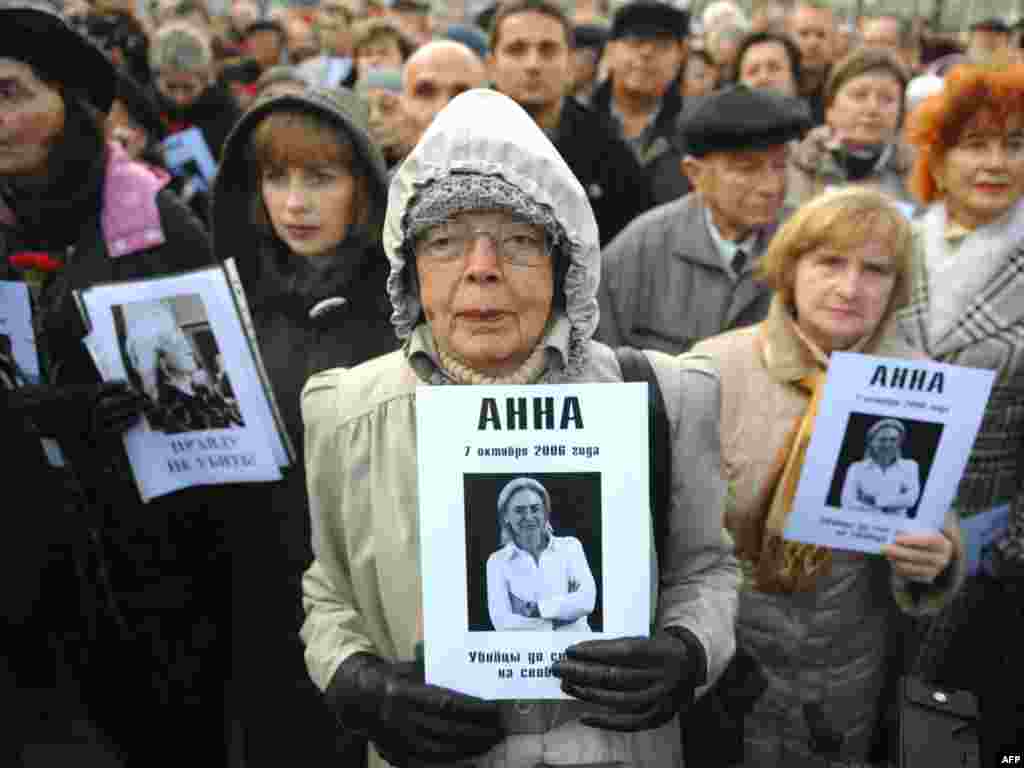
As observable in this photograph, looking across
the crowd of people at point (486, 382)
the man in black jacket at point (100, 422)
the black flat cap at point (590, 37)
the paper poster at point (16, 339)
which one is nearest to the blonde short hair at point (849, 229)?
the crowd of people at point (486, 382)

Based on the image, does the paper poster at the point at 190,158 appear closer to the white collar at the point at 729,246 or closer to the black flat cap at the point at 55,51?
the black flat cap at the point at 55,51

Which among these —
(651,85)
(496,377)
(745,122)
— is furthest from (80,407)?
(651,85)

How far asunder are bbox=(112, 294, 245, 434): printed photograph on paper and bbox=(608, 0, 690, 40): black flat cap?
3687 millimetres

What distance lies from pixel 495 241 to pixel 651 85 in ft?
13.6

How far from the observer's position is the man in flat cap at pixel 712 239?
319 cm

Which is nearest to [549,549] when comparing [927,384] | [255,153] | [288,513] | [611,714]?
[611,714]

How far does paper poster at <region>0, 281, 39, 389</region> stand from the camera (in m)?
2.47

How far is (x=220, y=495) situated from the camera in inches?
114

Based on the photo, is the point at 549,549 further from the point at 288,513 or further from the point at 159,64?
the point at 159,64

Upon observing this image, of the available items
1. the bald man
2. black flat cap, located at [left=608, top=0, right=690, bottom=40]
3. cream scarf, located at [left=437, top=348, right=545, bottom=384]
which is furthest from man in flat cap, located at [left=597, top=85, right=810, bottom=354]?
black flat cap, located at [left=608, top=0, right=690, bottom=40]

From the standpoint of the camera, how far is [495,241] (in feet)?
4.94

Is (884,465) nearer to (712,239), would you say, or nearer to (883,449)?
(883,449)

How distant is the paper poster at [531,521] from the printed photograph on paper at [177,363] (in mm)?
1140

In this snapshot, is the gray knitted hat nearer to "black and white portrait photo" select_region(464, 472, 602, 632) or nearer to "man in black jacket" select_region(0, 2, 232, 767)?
"black and white portrait photo" select_region(464, 472, 602, 632)
